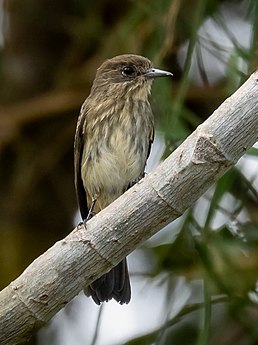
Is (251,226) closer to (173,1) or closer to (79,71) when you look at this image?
(173,1)

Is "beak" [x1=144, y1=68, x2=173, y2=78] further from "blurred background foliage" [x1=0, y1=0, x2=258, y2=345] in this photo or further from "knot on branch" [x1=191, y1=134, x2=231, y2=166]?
"knot on branch" [x1=191, y1=134, x2=231, y2=166]

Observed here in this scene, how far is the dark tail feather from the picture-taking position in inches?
129

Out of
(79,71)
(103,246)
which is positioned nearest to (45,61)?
(79,71)

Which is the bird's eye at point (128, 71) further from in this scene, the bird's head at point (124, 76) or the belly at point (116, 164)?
the belly at point (116, 164)

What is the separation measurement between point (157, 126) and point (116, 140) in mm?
139

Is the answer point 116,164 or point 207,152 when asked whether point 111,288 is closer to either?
point 116,164

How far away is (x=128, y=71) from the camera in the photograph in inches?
147

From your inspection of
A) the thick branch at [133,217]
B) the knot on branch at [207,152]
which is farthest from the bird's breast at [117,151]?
the knot on branch at [207,152]

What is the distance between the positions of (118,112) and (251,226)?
22.5 inches

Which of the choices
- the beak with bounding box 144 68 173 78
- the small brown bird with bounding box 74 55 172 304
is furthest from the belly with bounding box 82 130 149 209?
the beak with bounding box 144 68 173 78

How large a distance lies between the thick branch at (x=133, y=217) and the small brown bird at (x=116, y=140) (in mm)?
952

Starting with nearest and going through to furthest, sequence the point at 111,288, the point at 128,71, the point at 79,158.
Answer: the point at 111,288 → the point at 79,158 → the point at 128,71

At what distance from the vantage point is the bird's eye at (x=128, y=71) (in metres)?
3.70

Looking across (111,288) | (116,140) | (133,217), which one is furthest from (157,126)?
(133,217)
